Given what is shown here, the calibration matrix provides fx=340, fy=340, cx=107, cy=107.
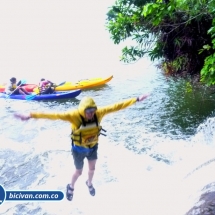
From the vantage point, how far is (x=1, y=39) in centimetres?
1595

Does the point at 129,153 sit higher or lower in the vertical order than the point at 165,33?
lower

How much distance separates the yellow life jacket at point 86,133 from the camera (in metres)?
2.65

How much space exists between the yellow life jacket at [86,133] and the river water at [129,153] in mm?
971

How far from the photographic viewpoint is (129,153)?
5.17 m

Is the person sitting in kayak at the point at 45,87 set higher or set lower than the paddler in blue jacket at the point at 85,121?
lower

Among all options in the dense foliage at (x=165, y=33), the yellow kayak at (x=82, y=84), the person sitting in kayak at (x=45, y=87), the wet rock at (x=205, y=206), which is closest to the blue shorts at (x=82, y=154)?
the wet rock at (x=205, y=206)

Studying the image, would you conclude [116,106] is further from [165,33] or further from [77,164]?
[165,33]

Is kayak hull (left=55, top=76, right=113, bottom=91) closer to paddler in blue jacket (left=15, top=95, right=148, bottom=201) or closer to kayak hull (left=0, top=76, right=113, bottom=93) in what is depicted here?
kayak hull (left=0, top=76, right=113, bottom=93)

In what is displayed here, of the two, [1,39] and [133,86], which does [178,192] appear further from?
[1,39]

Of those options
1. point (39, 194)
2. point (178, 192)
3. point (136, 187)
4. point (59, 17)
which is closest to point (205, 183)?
point (178, 192)

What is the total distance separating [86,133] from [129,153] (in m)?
2.60

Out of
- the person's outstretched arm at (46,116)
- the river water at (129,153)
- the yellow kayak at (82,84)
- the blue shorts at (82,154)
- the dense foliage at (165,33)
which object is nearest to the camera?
the person's outstretched arm at (46,116)

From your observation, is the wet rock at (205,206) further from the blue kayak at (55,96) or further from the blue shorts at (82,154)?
the blue kayak at (55,96)

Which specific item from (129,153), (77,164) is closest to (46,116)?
(77,164)
